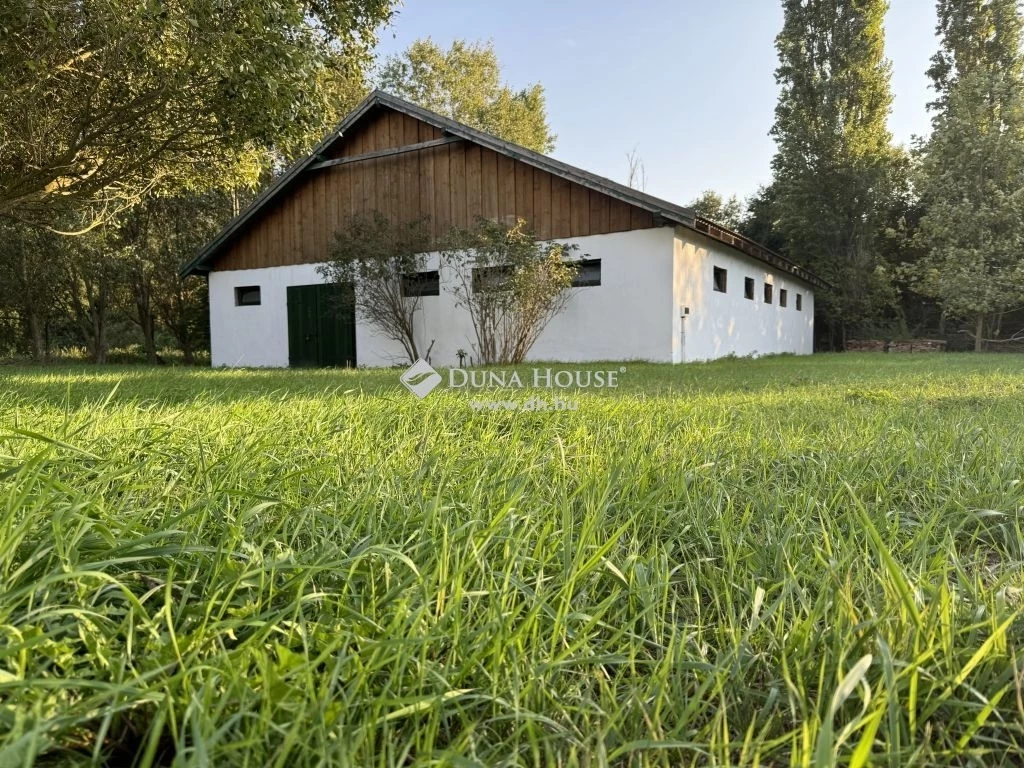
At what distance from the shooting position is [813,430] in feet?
9.89

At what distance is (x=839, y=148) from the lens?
2200 cm

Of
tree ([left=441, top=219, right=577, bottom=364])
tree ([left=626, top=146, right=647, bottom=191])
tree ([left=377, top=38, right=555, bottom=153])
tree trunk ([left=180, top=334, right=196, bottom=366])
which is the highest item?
tree ([left=377, top=38, right=555, bottom=153])

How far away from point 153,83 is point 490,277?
5.66 metres

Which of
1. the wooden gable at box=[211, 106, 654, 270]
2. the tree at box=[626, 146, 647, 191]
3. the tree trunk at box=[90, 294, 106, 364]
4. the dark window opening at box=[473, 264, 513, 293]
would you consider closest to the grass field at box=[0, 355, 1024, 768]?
the dark window opening at box=[473, 264, 513, 293]

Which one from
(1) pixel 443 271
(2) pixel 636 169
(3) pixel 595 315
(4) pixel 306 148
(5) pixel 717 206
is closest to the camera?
(4) pixel 306 148

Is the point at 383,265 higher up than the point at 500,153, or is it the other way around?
the point at 500,153

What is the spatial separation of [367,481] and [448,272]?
11.0m

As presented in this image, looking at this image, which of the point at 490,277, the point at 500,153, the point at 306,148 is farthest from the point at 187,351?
the point at 306,148

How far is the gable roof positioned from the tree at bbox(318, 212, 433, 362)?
7.13 feet

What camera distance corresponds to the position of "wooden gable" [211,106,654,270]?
459 inches

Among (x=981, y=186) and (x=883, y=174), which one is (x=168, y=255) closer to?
(x=883, y=174)

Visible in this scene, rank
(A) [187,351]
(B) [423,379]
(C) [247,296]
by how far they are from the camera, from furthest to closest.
Result: 1. (A) [187,351]
2. (C) [247,296]
3. (B) [423,379]

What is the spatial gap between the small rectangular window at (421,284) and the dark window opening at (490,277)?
2.03 m

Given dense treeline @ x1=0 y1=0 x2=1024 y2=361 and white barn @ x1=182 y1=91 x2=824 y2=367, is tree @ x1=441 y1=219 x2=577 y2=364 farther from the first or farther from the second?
dense treeline @ x1=0 y1=0 x2=1024 y2=361
